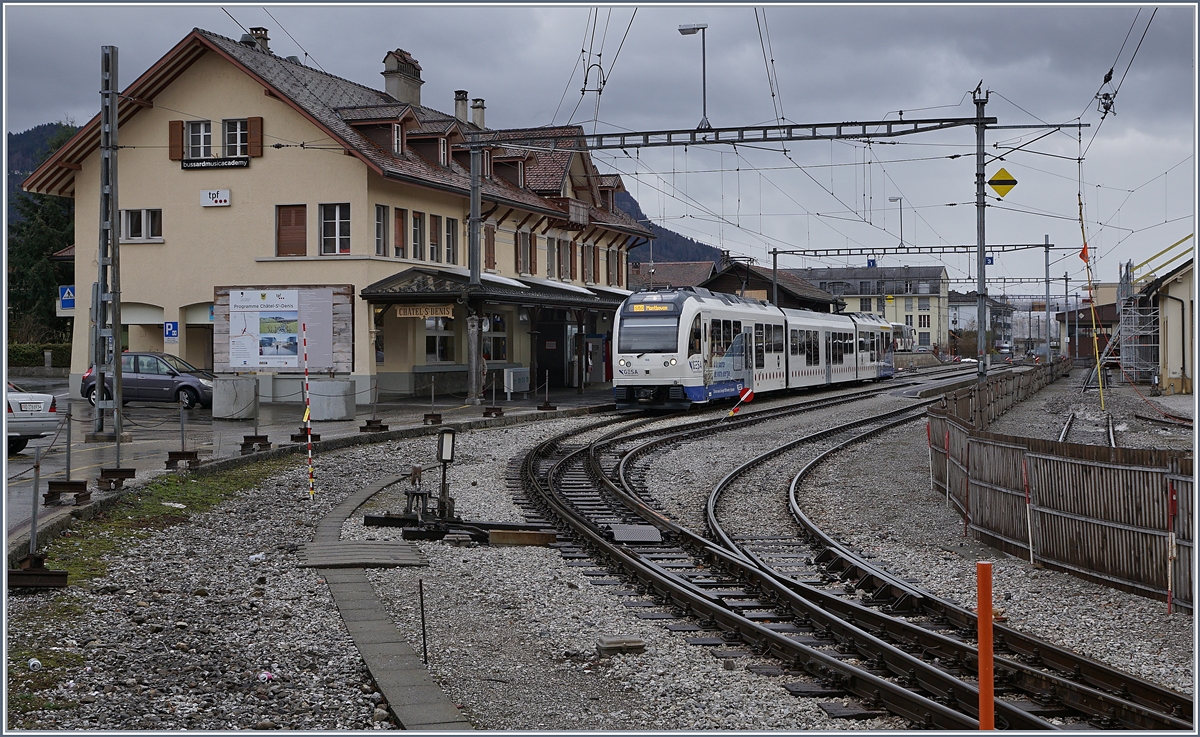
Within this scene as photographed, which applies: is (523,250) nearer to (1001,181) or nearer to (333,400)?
(333,400)

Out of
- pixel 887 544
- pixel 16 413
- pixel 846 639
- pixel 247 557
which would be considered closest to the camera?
pixel 846 639

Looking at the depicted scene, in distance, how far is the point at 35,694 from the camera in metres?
6.80

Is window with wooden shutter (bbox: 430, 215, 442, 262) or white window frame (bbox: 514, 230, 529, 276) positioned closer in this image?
window with wooden shutter (bbox: 430, 215, 442, 262)

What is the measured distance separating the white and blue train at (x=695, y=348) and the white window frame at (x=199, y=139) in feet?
48.6

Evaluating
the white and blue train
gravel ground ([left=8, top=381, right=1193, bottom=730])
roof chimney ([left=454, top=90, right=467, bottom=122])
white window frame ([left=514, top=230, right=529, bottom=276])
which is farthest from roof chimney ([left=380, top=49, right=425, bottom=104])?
gravel ground ([left=8, top=381, right=1193, bottom=730])

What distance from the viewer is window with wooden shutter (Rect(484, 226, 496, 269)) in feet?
135

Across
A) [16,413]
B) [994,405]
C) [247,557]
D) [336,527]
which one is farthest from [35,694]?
[994,405]

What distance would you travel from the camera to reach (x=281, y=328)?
35500 millimetres

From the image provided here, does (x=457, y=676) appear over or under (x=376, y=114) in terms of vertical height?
under

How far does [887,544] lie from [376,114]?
2853 centimetres

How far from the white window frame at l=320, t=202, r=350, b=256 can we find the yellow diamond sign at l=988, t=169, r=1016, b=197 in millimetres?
18720

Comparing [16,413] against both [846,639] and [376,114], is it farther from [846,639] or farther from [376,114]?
[376,114]

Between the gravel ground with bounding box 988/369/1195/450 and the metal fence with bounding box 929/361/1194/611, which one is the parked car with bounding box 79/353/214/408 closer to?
the gravel ground with bounding box 988/369/1195/450

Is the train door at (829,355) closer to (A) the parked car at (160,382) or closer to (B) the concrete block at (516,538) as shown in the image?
(A) the parked car at (160,382)
